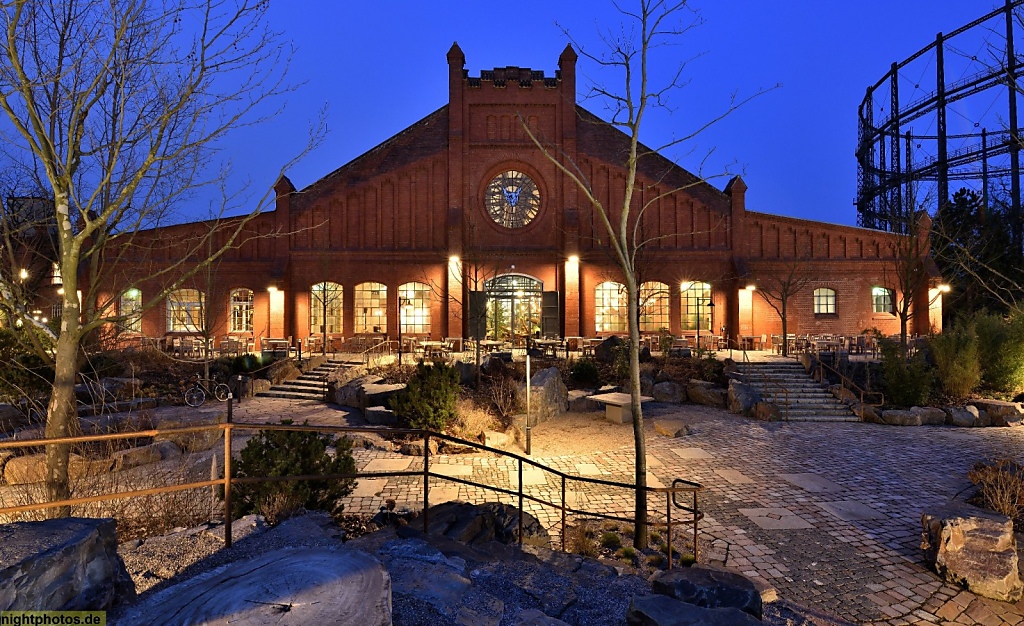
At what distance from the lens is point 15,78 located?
468 cm

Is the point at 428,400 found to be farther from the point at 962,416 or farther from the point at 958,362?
→ the point at 958,362

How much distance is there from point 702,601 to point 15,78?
7258mm

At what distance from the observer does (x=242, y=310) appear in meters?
24.6

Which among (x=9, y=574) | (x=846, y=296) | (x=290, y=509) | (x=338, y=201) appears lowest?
(x=290, y=509)

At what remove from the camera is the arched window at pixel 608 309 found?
24.5m

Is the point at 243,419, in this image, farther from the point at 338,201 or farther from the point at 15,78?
the point at 338,201

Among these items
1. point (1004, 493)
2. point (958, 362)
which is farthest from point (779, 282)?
point (1004, 493)

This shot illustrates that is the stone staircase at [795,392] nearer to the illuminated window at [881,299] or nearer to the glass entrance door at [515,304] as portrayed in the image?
the illuminated window at [881,299]

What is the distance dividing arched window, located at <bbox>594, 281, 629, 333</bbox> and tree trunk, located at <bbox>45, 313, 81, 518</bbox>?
2122 centimetres

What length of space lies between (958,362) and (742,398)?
6.69 m

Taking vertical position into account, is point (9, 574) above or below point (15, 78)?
below

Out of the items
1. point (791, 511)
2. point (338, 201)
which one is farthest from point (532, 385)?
point (338, 201)

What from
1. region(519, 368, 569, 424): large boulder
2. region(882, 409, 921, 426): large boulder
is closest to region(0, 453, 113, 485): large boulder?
region(519, 368, 569, 424): large boulder

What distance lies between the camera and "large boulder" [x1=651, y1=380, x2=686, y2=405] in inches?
619
